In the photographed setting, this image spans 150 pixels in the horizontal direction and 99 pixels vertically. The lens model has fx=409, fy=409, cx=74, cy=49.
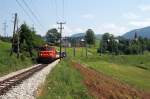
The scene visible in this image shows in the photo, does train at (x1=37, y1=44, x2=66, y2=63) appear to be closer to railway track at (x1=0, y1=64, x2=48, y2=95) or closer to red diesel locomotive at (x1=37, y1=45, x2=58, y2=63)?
red diesel locomotive at (x1=37, y1=45, x2=58, y2=63)

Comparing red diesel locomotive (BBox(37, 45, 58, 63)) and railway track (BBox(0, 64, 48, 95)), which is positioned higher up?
red diesel locomotive (BBox(37, 45, 58, 63))

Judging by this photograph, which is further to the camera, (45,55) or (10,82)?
(45,55)

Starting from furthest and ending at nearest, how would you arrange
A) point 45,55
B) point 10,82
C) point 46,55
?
point 46,55, point 45,55, point 10,82

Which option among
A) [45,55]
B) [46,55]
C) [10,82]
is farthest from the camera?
[46,55]

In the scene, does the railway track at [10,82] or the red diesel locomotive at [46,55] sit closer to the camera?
the railway track at [10,82]

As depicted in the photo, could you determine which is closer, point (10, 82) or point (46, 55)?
point (10, 82)

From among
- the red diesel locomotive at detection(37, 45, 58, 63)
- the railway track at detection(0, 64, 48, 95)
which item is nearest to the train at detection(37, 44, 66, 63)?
the red diesel locomotive at detection(37, 45, 58, 63)

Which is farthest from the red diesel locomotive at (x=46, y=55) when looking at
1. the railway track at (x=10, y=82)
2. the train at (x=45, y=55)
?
the railway track at (x=10, y=82)

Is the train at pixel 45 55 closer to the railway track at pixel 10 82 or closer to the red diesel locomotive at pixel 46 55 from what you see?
the red diesel locomotive at pixel 46 55

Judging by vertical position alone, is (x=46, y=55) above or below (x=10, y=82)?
above

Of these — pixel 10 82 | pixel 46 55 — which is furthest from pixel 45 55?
pixel 10 82

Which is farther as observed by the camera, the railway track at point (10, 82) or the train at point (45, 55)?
the train at point (45, 55)

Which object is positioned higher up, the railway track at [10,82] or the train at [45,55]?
the train at [45,55]

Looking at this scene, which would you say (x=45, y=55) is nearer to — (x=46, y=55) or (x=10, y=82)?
(x=46, y=55)
